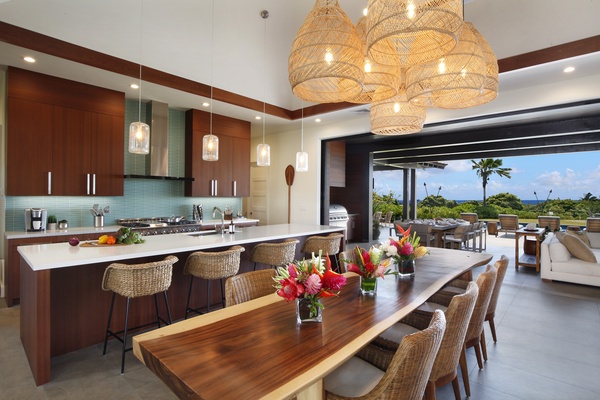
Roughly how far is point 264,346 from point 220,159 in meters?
5.31

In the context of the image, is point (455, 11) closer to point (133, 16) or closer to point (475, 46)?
point (475, 46)

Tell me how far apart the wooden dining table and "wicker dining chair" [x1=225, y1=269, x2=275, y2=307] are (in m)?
0.18

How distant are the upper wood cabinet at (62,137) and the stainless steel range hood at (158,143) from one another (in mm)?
486

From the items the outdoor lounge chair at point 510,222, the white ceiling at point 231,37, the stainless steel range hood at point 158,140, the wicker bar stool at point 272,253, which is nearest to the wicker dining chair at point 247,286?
the wicker bar stool at point 272,253

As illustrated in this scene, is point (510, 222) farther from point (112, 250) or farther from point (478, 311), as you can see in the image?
point (112, 250)

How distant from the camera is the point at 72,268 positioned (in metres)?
2.68

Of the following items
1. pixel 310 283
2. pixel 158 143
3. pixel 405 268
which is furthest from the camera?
pixel 158 143

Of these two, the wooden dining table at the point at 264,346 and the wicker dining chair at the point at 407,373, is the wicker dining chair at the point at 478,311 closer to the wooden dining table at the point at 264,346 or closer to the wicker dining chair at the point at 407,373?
the wooden dining table at the point at 264,346

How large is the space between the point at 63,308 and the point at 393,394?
9.09 feet

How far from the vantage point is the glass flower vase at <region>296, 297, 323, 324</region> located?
4.98 feet

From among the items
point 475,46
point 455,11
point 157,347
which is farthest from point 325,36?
point 157,347

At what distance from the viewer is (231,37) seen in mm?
4473

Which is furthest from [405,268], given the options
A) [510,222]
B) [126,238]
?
[510,222]

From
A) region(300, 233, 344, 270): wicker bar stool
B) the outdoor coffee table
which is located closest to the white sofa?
the outdoor coffee table
